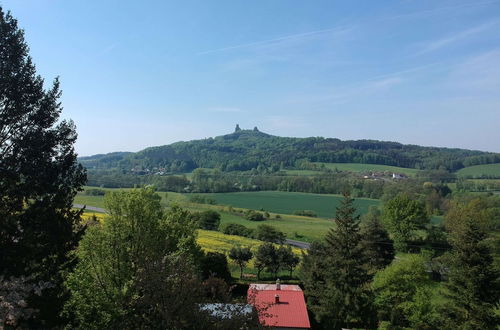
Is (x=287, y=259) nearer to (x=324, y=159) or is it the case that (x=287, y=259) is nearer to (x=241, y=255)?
(x=241, y=255)

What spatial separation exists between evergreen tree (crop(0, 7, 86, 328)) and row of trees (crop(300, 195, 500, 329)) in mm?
19361

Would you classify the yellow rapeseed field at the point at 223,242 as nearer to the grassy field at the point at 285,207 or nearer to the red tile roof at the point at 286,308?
the grassy field at the point at 285,207

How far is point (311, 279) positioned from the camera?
29.8m

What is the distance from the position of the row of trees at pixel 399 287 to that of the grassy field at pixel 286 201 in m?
56.7

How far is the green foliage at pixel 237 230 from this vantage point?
5897 centimetres

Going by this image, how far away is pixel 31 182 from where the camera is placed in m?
10.6

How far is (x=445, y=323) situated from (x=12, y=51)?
78.4 feet

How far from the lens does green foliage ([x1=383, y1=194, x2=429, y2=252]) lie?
53469mm

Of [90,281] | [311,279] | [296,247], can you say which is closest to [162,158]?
[296,247]

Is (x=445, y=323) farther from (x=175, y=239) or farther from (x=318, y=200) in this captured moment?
(x=318, y=200)

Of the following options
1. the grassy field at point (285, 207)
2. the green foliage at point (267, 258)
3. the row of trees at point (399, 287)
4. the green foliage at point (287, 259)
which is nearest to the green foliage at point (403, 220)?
the grassy field at point (285, 207)

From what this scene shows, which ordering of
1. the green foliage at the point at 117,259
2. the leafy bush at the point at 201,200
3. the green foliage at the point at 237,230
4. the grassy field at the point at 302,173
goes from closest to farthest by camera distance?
the green foliage at the point at 117,259, the green foliage at the point at 237,230, the leafy bush at the point at 201,200, the grassy field at the point at 302,173

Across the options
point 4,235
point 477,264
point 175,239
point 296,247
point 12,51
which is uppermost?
point 12,51

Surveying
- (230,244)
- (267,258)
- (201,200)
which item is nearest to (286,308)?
(267,258)
